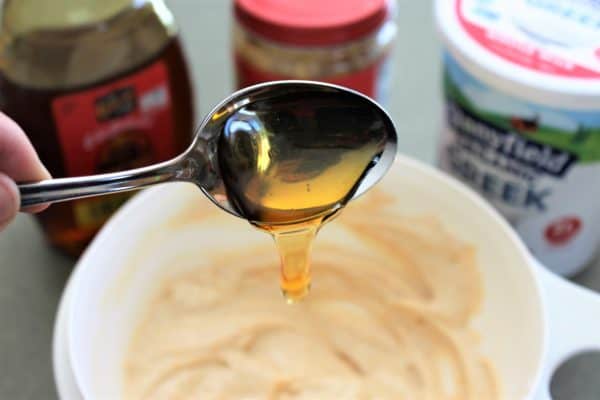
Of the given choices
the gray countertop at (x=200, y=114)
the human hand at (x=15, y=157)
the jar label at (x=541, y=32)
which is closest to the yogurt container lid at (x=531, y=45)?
the jar label at (x=541, y=32)

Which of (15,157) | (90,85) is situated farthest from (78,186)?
(90,85)

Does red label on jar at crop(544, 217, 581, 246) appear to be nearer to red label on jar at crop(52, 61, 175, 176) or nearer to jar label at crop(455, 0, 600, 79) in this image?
jar label at crop(455, 0, 600, 79)

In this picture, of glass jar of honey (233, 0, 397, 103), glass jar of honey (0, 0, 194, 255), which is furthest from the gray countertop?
glass jar of honey (233, 0, 397, 103)

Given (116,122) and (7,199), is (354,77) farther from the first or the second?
(7,199)

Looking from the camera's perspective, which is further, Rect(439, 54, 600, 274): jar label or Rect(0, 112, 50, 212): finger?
Rect(439, 54, 600, 274): jar label

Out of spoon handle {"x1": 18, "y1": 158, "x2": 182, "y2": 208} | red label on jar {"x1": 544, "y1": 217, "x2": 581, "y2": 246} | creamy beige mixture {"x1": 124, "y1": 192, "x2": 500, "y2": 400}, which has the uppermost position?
spoon handle {"x1": 18, "y1": 158, "x2": 182, "y2": 208}

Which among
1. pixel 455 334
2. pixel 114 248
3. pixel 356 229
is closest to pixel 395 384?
pixel 455 334

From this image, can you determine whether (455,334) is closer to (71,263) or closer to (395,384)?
(395,384)
